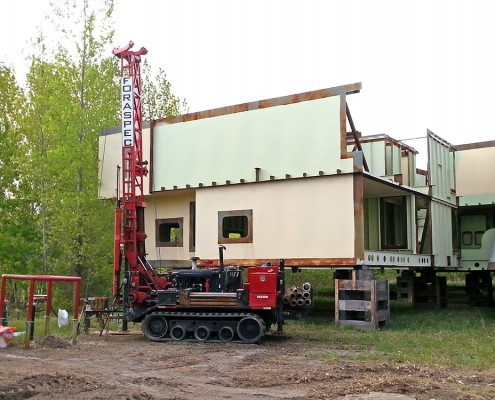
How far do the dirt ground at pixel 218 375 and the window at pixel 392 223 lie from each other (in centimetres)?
961

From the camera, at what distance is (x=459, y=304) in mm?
25188

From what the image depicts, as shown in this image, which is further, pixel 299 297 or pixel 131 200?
pixel 131 200

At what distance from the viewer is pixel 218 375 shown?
10.1 m

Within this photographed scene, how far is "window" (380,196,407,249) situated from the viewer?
73.5ft

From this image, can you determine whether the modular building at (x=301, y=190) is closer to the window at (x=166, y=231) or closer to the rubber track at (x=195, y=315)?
the window at (x=166, y=231)

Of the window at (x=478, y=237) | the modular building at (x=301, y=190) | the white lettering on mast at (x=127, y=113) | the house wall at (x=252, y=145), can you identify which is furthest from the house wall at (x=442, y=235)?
the white lettering on mast at (x=127, y=113)

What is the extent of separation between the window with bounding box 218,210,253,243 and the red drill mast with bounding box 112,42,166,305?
3.16m

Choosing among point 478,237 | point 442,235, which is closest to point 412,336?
point 442,235

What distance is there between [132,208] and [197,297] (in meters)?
3.16

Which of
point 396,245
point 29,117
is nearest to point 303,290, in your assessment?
point 396,245

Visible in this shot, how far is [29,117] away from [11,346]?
12565 mm

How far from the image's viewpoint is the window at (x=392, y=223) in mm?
22391

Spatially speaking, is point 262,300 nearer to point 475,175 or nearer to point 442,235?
point 442,235

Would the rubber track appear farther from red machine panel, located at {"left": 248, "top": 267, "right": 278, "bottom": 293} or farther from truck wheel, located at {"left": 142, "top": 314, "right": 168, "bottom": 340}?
red machine panel, located at {"left": 248, "top": 267, "right": 278, "bottom": 293}
